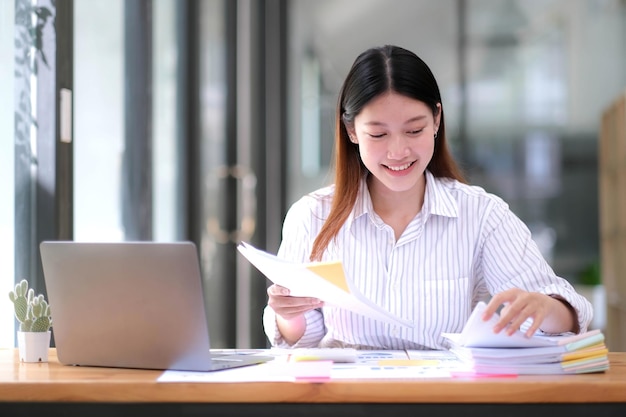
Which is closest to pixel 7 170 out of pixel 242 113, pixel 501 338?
pixel 501 338

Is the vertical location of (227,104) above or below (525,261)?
above

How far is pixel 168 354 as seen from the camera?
1.64m

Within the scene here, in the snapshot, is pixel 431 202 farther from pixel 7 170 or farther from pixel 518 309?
pixel 7 170

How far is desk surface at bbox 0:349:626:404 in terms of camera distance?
146cm

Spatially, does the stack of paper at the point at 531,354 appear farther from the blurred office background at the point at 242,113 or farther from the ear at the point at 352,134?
the blurred office background at the point at 242,113

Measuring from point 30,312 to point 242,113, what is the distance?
3.15 meters

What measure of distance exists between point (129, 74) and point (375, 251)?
1.34 m

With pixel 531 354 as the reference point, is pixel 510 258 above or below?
above

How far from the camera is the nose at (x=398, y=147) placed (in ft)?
6.84

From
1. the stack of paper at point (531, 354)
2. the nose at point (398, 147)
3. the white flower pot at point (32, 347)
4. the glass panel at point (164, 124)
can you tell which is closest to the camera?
the stack of paper at point (531, 354)

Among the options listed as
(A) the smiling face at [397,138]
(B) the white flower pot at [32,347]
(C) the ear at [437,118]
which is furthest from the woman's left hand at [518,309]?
(B) the white flower pot at [32,347]

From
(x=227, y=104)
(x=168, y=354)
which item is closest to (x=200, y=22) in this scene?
(x=227, y=104)

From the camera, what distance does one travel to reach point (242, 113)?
16.2 feet

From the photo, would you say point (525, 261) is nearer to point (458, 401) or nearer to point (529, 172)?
point (458, 401)
